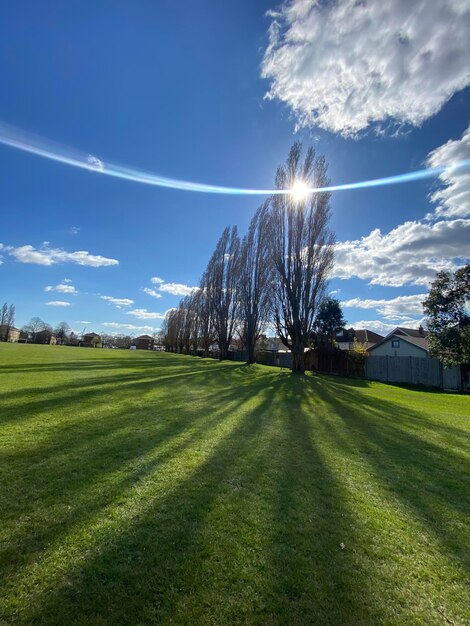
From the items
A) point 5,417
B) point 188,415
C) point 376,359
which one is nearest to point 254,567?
point 188,415

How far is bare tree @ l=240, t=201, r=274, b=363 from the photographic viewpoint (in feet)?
88.5

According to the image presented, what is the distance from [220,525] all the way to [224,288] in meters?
31.4

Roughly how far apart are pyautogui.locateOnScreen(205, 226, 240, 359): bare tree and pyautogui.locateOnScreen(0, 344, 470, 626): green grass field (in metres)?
27.1

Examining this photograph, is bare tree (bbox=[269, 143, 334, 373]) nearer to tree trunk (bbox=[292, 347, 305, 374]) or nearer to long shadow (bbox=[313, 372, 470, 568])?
tree trunk (bbox=[292, 347, 305, 374])

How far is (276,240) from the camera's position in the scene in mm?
20203

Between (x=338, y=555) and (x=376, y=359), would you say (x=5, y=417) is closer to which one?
(x=338, y=555)

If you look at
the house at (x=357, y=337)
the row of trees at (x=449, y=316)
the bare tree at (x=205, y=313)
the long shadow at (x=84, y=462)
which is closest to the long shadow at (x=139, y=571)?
the long shadow at (x=84, y=462)

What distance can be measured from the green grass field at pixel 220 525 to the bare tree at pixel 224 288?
88.9 feet

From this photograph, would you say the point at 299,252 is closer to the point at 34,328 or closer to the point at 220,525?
the point at 220,525

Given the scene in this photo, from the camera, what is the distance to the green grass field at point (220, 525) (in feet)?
5.98

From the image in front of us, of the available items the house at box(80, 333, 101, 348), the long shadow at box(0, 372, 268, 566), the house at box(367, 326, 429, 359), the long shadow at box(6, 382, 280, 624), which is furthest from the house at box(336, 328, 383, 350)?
the house at box(80, 333, 101, 348)

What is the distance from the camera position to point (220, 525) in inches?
101

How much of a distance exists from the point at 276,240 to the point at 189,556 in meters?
19.3

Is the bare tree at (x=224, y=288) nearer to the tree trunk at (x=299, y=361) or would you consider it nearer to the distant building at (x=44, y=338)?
the tree trunk at (x=299, y=361)
